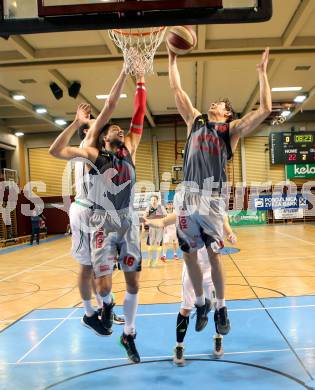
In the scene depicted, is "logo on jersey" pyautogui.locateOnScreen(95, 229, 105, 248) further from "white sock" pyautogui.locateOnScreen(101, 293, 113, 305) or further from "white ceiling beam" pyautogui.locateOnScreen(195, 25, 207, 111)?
"white ceiling beam" pyautogui.locateOnScreen(195, 25, 207, 111)

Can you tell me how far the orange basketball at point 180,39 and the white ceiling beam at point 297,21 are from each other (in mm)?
7161

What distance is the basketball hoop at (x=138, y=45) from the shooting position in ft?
16.5

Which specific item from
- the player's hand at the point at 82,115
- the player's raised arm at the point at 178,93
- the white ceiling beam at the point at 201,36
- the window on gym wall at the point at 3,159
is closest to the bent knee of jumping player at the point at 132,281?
the player's hand at the point at 82,115

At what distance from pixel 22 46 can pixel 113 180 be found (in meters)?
9.08

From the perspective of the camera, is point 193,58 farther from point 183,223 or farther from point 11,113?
point 11,113

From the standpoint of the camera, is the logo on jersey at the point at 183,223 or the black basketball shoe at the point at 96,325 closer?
the logo on jersey at the point at 183,223

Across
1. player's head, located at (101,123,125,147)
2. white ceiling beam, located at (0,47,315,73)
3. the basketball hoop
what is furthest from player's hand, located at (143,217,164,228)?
white ceiling beam, located at (0,47,315,73)

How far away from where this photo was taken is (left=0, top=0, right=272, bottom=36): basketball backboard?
12.3 ft

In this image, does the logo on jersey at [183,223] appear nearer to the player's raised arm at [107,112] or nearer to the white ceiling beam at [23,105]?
the player's raised arm at [107,112]

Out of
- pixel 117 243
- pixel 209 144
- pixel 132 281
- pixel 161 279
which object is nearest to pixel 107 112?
pixel 209 144

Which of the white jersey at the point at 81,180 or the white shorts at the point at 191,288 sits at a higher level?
the white jersey at the point at 81,180

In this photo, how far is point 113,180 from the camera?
4.47m

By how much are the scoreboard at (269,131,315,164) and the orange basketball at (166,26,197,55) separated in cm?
2054

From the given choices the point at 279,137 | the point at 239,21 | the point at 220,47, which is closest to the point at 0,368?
the point at 239,21
